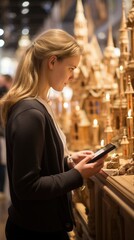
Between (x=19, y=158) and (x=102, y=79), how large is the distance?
9.47 feet

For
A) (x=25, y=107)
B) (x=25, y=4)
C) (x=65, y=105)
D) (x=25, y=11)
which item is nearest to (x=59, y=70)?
(x=25, y=107)

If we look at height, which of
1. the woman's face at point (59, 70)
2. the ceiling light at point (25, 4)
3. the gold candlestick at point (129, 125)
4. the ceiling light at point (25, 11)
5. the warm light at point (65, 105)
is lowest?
the gold candlestick at point (129, 125)

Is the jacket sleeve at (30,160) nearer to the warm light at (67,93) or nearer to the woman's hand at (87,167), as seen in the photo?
the woman's hand at (87,167)

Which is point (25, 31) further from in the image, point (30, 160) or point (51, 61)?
point (30, 160)

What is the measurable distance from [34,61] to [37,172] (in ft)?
1.77

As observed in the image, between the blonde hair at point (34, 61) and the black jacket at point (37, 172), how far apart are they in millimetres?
66

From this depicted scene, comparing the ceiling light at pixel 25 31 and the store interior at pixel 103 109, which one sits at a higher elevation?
the ceiling light at pixel 25 31

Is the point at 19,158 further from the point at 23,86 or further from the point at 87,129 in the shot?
the point at 87,129

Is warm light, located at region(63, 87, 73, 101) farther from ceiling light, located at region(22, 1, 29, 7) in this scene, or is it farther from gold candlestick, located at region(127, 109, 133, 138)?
ceiling light, located at region(22, 1, 29, 7)

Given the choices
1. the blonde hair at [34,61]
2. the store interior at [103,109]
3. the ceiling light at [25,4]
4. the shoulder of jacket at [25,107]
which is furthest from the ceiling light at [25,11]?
the shoulder of jacket at [25,107]

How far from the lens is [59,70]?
2.22 m

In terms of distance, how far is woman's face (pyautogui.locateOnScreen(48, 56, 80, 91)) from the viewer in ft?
7.23

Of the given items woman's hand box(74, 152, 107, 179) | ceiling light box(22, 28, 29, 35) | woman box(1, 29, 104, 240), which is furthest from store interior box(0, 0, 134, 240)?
ceiling light box(22, 28, 29, 35)

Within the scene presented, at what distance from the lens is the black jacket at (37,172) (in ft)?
6.55
